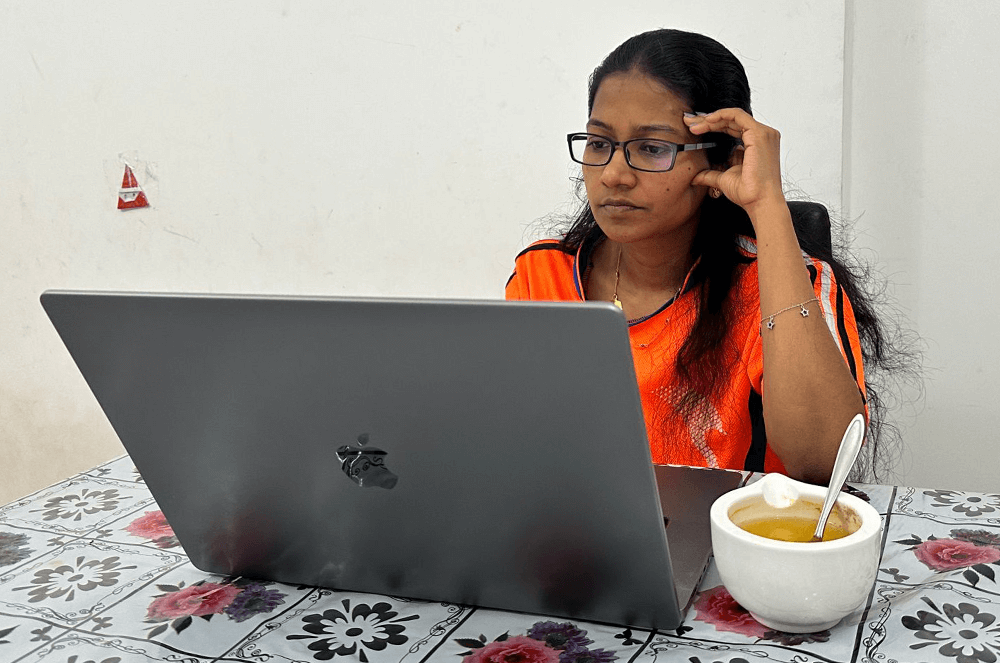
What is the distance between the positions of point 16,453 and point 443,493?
8.72 ft

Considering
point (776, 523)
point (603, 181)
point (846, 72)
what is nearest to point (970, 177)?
point (846, 72)

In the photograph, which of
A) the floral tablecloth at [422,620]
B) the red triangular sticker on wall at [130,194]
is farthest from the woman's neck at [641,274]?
the red triangular sticker on wall at [130,194]

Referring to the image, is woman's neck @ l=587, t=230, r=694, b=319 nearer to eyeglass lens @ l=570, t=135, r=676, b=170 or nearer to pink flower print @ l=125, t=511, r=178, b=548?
eyeglass lens @ l=570, t=135, r=676, b=170

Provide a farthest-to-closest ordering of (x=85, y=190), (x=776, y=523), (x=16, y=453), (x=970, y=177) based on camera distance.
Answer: (x=16, y=453)
(x=85, y=190)
(x=970, y=177)
(x=776, y=523)

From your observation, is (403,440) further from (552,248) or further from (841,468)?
(552,248)

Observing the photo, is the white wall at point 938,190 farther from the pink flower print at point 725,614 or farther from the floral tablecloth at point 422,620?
the pink flower print at point 725,614

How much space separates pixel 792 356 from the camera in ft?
3.33

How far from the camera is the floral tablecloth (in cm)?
66

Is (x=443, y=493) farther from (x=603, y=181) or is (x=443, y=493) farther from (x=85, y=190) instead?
(x=85, y=190)

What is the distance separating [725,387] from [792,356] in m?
0.17

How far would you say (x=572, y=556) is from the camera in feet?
2.16

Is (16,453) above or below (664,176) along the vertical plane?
below

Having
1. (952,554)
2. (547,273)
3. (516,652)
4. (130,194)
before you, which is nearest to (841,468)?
(952,554)

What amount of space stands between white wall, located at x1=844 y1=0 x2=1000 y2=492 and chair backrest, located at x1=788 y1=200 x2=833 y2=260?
59 centimetres
